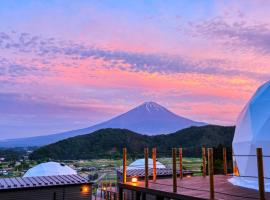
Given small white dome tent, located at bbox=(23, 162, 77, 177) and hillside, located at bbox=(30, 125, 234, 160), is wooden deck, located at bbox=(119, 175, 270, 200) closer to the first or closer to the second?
small white dome tent, located at bbox=(23, 162, 77, 177)

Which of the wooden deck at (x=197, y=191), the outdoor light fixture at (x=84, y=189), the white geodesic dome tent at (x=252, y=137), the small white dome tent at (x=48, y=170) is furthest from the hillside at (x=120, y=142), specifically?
the wooden deck at (x=197, y=191)

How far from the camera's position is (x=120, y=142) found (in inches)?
1981

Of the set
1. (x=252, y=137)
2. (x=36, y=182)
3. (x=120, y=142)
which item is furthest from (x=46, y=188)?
(x=120, y=142)

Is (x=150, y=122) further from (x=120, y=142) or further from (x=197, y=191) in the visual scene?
(x=197, y=191)

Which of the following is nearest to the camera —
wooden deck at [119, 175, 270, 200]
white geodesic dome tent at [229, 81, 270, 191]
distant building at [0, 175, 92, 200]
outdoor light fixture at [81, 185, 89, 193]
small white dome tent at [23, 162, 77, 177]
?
wooden deck at [119, 175, 270, 200]

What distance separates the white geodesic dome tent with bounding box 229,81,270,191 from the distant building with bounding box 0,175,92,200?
9513 millimetres

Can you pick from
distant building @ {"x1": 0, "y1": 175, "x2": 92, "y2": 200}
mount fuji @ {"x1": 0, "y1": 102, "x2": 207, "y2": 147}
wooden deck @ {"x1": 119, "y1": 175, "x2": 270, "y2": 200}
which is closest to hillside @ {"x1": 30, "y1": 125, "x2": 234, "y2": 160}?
distant building @ {"x1": 0, "y1": 175, "x2": 92, "y2": 200}

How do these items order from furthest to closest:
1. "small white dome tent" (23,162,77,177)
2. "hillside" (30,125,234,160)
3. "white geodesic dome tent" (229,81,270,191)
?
"hillside" (30,125,234,160)
"small white dome tent" (23,162,77,177)
"white geodesic dome tent" (229,81,270,191)

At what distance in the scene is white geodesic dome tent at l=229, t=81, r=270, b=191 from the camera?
27.6 ft

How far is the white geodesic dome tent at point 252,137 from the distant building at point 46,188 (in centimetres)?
951

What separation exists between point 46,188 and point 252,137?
10.5 metres

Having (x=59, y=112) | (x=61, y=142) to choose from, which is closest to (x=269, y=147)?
(x=59, y=112)

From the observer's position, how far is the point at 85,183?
17.3 m

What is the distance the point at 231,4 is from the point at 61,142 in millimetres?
43331
